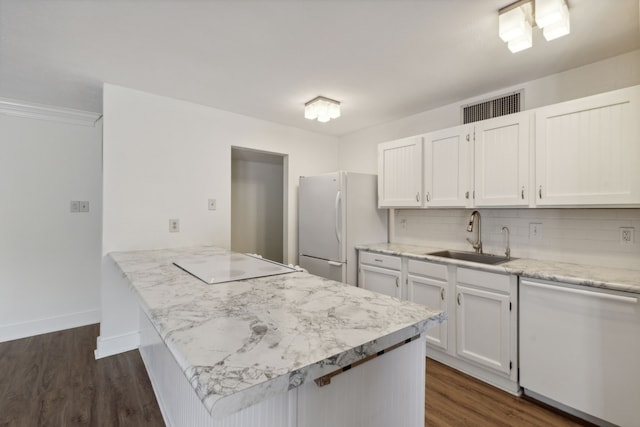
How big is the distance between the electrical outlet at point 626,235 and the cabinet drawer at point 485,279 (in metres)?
0.76

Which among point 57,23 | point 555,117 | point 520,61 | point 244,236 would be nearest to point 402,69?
point 520,61

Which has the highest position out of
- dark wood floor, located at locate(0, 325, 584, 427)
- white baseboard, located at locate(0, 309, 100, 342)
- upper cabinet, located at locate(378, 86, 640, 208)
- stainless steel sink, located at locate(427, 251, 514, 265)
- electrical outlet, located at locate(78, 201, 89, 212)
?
upper cabinet, located at locate(378, 86, 640, 208)

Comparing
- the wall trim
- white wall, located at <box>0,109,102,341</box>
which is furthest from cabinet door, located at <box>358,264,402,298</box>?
the wall trim

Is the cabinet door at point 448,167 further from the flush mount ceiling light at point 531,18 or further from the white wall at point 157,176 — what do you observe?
the white wall at point 157,176

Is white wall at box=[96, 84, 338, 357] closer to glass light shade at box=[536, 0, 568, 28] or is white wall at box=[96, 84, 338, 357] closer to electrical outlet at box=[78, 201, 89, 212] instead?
electrical outlet at box=[78, 201, 89, 212]

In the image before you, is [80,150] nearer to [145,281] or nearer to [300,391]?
[145,281]

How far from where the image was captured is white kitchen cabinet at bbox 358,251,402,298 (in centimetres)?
267

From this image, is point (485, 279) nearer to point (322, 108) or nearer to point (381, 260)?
point (381, 260)

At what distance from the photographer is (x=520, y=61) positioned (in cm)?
204

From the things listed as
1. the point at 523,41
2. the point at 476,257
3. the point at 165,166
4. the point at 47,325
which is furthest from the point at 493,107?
the point at 47,325

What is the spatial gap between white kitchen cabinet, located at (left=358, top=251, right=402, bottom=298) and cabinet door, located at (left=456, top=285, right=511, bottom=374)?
55cm

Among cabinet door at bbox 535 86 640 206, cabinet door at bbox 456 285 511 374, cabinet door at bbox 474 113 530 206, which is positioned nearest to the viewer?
cabinet door at bbox 535 86 640 206

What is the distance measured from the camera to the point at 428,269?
8.00ft

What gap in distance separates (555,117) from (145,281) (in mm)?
2655
